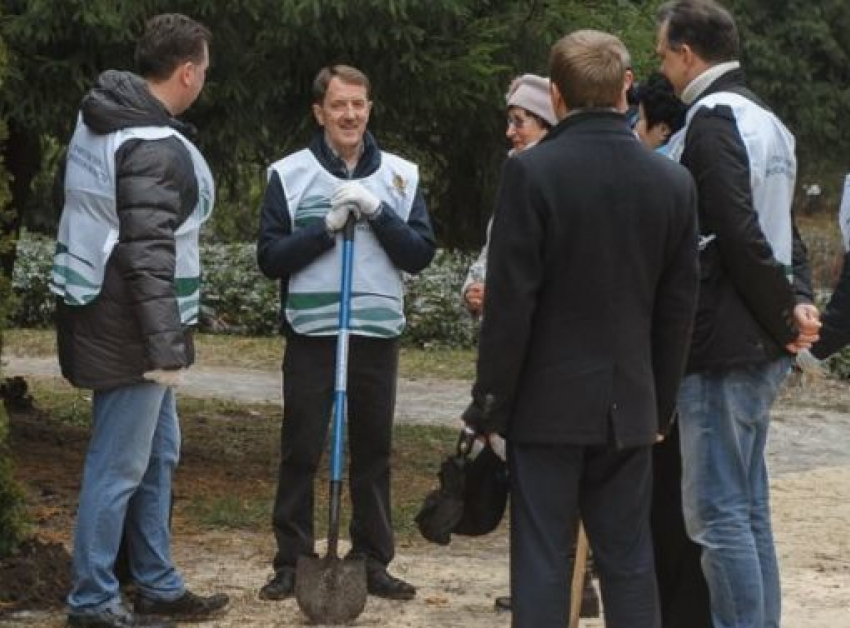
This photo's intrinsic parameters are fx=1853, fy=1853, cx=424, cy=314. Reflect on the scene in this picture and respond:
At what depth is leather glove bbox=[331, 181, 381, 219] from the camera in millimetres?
6633

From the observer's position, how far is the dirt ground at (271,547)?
22.1 ft

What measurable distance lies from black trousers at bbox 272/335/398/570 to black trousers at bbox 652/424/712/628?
4.26 ft

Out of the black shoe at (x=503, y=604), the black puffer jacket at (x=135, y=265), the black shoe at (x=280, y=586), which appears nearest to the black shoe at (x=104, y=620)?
the black shoe at (x=280, y=586)

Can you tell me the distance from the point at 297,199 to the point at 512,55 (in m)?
2.37

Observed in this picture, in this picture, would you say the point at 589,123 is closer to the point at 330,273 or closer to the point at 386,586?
the point at 330,273

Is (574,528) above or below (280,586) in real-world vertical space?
above

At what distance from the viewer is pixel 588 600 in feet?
22.2

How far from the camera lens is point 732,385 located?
220 inches

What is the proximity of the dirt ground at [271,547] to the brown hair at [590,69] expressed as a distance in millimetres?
2386

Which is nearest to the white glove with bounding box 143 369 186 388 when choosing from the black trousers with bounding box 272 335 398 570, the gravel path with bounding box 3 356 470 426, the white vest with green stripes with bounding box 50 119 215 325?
the white vest with green stripes with bounding box 50 119 215 325

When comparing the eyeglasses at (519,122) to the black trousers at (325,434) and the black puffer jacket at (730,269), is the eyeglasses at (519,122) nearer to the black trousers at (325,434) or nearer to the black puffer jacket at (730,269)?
the black trousers at (325,434)

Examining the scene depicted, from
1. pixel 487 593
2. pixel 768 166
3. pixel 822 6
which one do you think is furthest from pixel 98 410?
pixel 822 6

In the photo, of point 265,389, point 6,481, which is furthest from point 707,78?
point 265,389

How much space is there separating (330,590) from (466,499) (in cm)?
61
